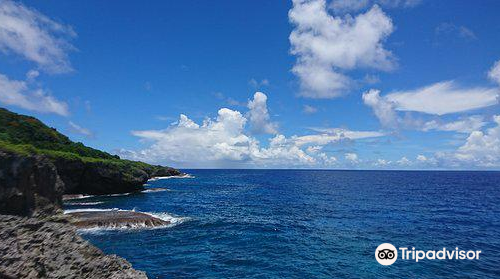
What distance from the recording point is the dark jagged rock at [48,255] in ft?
51.3

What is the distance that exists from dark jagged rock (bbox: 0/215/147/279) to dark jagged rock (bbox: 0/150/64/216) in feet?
24.4

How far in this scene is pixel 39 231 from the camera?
17.4m

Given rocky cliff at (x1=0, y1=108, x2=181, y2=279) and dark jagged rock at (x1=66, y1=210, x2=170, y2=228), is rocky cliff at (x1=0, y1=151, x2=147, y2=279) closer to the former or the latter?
rocky cliff at (x1=0, y1=108, x2=181, y2=279)

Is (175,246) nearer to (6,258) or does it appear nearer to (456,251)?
(6,258)

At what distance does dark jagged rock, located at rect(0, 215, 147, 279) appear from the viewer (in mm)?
15648

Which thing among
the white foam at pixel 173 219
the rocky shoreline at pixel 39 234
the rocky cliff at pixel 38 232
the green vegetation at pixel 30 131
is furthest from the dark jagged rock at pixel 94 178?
the rocky cliff at pixel 38 232

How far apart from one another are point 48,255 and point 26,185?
434 inches

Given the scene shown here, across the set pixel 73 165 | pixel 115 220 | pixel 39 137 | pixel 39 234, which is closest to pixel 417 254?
pixel 39 234

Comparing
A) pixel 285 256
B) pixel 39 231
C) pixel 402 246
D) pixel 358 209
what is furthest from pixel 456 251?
pixel 39 231

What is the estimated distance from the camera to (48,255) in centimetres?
1664

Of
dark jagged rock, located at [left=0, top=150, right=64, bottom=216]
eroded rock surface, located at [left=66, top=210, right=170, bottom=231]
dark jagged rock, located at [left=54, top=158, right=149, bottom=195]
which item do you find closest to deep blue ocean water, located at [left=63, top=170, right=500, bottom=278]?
eroded rock surface, located at [left=66, top=210, right=170, bottom=231]

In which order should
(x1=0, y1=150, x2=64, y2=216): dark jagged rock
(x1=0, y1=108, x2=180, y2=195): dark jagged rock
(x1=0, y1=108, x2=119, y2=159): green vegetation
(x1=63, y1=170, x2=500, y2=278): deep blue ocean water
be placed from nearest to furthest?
(x1=0, y1=150, x2=64, y2=216): dark jagged rock, (x1=63, y1=170, x2=500, y2=278): deep blue ocean water, (x1=0, y1=108, x2=180, y2=195): dark jagged rock, (x1=0, y1=108, x2=119, y2=159): green vegetation

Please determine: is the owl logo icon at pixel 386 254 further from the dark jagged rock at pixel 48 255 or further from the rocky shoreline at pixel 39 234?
the dark jagged rock at pixel 48 255

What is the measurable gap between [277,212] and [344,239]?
83.5 ft
